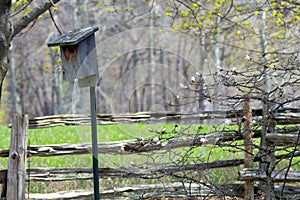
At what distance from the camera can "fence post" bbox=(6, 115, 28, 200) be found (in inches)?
175

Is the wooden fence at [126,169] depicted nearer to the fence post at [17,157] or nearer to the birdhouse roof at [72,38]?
the fence post at [17,157]

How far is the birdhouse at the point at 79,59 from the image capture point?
12.3ft

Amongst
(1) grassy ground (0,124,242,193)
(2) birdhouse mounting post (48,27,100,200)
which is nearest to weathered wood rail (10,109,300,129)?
(1) grassy ground (0,124,242,193)

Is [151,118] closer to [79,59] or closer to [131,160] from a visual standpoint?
[131,160]

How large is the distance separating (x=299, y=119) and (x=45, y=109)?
23295mm

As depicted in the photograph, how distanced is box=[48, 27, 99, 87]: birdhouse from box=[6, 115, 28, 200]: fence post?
3.04 feet

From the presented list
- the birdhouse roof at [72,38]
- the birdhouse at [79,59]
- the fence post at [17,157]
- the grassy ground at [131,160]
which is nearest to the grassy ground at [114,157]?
the grassy ground at [131,160]

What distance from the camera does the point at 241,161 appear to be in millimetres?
5043

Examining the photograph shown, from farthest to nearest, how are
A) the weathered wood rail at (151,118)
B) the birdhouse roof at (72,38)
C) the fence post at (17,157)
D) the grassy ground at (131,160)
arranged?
the grassy ground at (131,160) < the weathered wood rail at (151,118) < the fence post at (17,157) < the birdhouse roof at (72,38)

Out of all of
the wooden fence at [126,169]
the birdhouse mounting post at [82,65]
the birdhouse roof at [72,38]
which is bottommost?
the wooden fence at [126,169]

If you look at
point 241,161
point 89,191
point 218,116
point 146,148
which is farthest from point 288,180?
point 89,191

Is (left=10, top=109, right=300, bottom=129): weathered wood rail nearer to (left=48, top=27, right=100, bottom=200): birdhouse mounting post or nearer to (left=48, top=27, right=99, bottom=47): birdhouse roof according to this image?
(left=48, top=27, right=100, bottom=200): birdhouse mounting post

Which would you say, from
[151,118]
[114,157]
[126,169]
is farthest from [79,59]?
[151,118]

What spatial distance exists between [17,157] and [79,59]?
1338 millimetres
